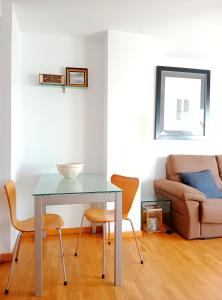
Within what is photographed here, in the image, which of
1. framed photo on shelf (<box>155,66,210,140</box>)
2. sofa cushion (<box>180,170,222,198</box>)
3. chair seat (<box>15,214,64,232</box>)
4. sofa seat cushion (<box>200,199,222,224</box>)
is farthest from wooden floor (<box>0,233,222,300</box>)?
framed photo on shelf (<box>155,66,210,140</box>)

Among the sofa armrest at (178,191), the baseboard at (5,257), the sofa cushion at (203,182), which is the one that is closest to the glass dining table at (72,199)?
the baseboard at (5,257)

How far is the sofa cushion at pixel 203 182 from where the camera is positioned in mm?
3113

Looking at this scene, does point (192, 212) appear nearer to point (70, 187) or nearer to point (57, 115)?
point (70, 187)

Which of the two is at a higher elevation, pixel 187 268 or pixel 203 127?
pixel 203 127

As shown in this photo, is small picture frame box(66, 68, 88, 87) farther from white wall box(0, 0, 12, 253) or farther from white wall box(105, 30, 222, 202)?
white wall box(0, 0, 12, 253)

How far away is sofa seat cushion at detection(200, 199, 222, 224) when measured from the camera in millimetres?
2803

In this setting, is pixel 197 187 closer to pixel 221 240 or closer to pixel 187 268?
pixel 221 240

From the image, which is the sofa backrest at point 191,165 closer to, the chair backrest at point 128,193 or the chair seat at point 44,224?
the chair backrest at point 128,193

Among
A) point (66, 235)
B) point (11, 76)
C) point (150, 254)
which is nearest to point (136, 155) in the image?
point (150, 254)

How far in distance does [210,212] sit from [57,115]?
6.95 feet

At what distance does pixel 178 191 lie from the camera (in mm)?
2965

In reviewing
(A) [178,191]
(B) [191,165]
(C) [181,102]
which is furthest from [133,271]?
(C) [181,102]

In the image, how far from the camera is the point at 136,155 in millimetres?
3031

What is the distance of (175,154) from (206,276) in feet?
6.06
